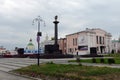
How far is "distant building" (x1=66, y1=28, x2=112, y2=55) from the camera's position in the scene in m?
117

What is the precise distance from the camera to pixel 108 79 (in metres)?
15.5

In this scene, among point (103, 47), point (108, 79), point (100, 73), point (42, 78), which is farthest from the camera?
A: point (103, 47)

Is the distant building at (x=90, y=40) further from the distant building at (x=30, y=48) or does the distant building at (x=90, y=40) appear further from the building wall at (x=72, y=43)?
the distant building at (x=30, y=48)

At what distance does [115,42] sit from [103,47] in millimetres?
36285

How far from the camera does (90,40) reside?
117 m

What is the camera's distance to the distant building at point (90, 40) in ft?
383

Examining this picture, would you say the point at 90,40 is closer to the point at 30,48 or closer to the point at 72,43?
the point at 72,43

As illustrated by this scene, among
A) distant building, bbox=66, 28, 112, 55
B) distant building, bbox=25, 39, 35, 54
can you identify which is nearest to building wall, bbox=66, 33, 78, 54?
distant building, bbox=66, 28, 112, 55

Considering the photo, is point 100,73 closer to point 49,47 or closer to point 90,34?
point 49,47

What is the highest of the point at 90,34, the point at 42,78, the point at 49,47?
the point at 90,34

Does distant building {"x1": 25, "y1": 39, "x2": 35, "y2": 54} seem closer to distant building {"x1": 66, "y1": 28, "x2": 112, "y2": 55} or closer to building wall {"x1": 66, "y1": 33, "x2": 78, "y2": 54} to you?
distant building {"x1": 66, "y1": 28, "x2": 112, "y2": 55}

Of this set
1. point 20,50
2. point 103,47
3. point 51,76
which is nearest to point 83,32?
point 103,47

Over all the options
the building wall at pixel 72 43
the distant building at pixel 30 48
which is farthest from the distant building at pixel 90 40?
the distant building at pixel 30 48

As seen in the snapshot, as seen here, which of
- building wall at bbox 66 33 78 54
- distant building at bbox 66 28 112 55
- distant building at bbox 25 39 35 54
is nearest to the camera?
distant building at bbox 25 39 35 54
